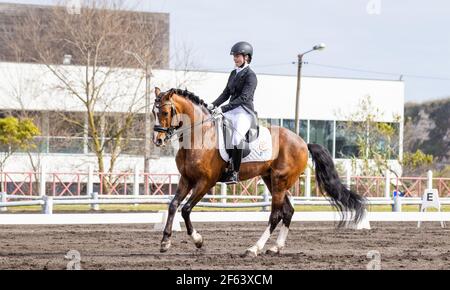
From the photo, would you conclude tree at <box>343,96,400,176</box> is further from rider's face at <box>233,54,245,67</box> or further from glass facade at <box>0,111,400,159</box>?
rider's face at <box>233,54,245,67</box>

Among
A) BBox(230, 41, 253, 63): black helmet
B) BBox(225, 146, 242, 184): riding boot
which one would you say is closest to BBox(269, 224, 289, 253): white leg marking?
BBox(225, 146, 242, 184): riding boot

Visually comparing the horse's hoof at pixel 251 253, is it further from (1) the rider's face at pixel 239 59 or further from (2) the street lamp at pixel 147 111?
(2) the street lamp at pixel 147 111

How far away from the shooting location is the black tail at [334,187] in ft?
42.3

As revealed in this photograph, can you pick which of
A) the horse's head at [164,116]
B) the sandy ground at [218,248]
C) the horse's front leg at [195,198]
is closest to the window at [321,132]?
the sandy ground at [218,248]

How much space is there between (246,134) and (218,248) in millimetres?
1833

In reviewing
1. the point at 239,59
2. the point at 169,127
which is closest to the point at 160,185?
the point at 239,59

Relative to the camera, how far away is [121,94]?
36719mm

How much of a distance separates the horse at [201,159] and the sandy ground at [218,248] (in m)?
0.49

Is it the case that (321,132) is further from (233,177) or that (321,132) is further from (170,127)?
(170,127)

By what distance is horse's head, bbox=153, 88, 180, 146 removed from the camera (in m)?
11.0

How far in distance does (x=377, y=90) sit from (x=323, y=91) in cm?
312

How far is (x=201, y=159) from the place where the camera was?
11273mm
